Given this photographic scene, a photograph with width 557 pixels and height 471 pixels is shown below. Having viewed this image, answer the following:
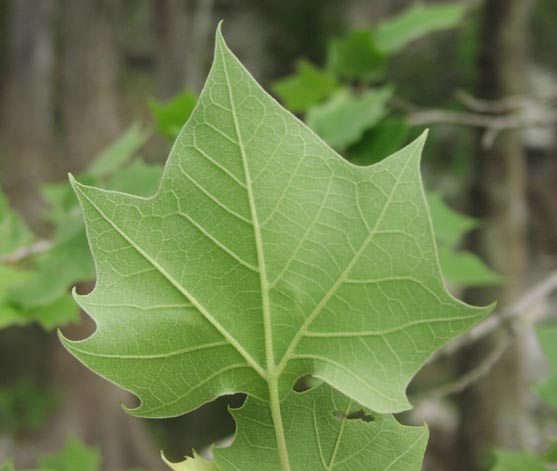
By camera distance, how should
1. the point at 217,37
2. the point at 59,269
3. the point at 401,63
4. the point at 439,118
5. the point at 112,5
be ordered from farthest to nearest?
the point at 401,63 < the point at 112,5 < the point at 439,118 < the point at 59,269 < the point at 217,37

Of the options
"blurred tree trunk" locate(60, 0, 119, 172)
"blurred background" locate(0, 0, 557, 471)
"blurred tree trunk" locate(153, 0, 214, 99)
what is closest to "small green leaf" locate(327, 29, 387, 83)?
"blurred background" locate(0, 0, 557, 471)

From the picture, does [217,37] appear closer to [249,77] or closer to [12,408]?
[249,77]

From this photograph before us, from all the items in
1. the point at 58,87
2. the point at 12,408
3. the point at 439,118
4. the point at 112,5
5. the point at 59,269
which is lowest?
the point at 59,269

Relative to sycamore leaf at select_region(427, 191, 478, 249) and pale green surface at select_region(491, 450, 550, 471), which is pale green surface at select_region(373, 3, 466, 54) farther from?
pale green surface at select_region(491, 450, 550, 471)

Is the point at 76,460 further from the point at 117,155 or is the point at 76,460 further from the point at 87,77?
the point at 87,77

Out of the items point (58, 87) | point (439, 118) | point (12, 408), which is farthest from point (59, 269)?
point (12, 408)

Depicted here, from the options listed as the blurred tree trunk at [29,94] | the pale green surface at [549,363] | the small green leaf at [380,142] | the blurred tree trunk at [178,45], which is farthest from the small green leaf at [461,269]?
the blurred tree trunk at [29,94]

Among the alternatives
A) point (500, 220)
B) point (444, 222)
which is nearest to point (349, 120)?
point (444, 222)
